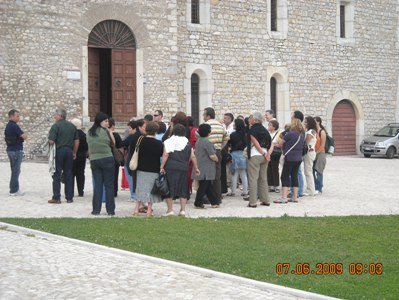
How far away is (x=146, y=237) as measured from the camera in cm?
1105

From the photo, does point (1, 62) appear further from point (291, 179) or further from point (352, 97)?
point (352, 97)

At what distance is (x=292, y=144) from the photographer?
1571cm

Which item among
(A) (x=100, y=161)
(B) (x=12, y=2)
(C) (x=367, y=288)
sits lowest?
(C) (x=367, y=288)

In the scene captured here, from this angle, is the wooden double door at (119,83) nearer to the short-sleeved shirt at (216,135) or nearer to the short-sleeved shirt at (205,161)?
the short-sleeved shirt at (216,135)

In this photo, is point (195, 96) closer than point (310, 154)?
No

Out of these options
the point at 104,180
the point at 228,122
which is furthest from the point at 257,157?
the point at 104,180

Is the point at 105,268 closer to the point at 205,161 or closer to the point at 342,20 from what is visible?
the point at 205,161

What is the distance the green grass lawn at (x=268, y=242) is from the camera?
8430 mm

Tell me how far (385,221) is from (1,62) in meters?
14.7

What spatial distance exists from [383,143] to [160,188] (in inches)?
831

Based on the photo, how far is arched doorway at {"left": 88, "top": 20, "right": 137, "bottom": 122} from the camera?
84.1ft

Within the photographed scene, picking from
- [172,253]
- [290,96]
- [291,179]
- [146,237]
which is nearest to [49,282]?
[172,253]
